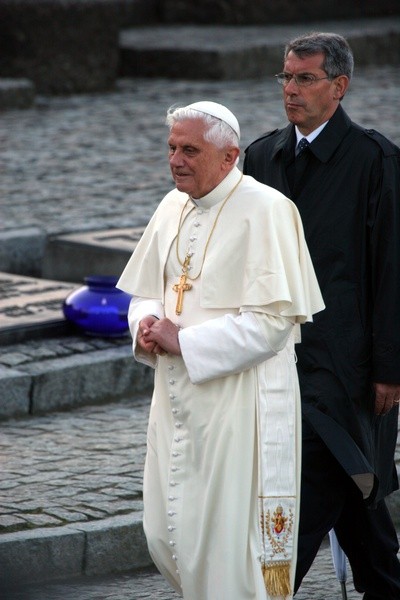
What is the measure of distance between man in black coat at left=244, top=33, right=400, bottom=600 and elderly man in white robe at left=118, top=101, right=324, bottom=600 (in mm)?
335

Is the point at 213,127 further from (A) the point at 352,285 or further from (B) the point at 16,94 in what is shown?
(B) the point at 16,94

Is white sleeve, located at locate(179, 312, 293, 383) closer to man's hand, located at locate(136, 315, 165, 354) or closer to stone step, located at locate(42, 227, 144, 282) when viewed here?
man's hand, located at locate(136, 315, 165, 354)

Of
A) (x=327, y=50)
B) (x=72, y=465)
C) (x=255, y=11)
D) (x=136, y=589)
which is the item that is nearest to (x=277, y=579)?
(x=136, y=589)

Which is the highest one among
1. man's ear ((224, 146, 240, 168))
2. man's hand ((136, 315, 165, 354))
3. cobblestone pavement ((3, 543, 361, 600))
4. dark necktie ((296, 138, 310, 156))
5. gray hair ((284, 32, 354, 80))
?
gray hair ((284, 32, 354, 80))

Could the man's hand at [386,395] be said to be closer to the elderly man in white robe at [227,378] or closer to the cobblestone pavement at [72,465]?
the elderly man in white robe at [227,378]

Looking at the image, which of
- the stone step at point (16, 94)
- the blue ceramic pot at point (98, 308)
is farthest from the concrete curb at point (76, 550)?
the stone step at point (16, 94)

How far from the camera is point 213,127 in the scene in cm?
432

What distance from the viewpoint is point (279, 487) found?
171 inches

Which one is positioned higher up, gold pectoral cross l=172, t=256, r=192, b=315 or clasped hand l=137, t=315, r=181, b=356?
gold pectoral cross l=172, t=256, r=192, b=315

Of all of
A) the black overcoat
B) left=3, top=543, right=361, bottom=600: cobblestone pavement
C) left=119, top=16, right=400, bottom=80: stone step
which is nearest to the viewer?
the black overcoat

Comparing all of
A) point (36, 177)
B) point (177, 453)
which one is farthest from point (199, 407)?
point (36, 177)

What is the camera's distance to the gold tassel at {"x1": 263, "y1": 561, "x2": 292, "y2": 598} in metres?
4.32

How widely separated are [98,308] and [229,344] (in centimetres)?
378

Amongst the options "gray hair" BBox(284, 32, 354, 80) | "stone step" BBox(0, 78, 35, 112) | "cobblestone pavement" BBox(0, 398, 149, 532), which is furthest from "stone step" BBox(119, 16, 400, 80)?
"gray hair" BBox(284, 32, 354, 80)
